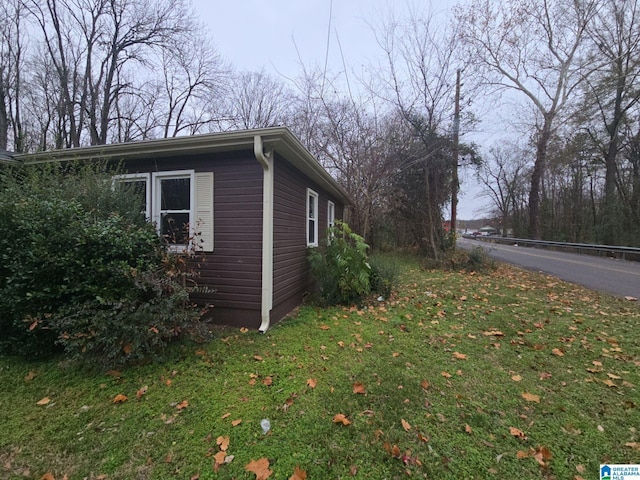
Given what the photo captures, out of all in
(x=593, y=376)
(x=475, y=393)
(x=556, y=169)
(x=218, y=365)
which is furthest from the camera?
(x=556, y=169)

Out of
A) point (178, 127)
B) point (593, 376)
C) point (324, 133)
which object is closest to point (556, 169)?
point (324, 133)

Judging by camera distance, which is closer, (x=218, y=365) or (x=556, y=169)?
(x=218, y=365)

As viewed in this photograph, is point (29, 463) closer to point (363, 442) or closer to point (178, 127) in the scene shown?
point (363, 442)

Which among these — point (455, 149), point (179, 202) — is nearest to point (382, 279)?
point (179, 202)

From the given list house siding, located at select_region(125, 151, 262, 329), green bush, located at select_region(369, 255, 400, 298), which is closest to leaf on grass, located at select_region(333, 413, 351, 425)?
house siding, located at select_region(125, 151, 262, 329)

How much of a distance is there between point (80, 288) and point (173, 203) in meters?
1.95

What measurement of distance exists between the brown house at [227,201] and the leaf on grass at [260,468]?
230 cm

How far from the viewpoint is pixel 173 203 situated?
4551 mm

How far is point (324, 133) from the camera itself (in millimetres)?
11570

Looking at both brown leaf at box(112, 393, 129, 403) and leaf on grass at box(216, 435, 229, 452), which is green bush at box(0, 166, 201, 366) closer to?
brown leaf at box(112, 393, 129, 403)

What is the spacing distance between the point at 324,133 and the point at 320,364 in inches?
405

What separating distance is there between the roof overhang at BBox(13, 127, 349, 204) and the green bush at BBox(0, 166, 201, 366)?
138 centimetres

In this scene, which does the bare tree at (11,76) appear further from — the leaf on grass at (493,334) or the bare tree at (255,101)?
the leaf on grass at (493,334)

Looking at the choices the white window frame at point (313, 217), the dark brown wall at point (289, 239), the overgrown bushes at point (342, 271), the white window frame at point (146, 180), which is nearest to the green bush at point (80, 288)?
the white window frame at point (146, 180)
